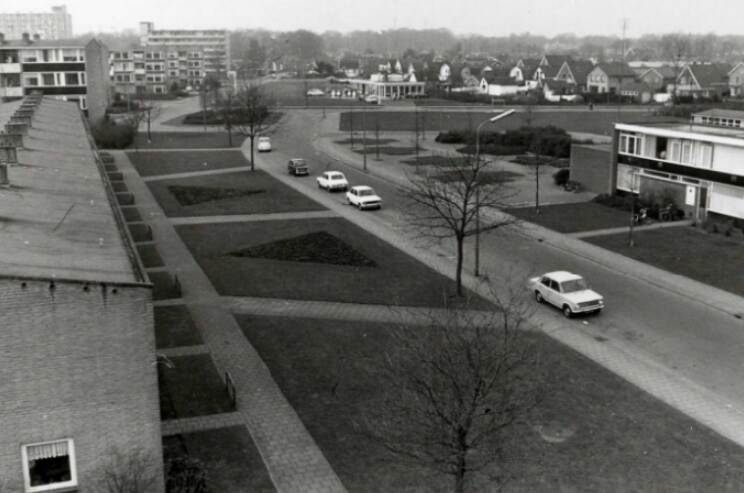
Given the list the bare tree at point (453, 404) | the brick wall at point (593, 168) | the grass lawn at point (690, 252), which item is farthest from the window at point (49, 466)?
the brick wall at point (593, 168)

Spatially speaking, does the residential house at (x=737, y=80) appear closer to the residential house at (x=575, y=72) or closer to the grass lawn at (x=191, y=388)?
the residential house at (x=575, y=72)

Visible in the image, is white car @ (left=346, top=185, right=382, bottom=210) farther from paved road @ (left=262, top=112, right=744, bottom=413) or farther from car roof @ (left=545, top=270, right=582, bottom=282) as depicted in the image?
car roof @ (left=545, top=270, right=582, bottom=282)

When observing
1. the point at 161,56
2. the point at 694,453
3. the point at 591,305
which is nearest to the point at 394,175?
the point at 591,305

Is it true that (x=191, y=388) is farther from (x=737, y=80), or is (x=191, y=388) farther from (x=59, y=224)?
(x=737, y=80)

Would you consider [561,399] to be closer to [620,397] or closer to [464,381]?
[620,397]

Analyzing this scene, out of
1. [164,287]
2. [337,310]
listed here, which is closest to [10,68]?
[164,287]
